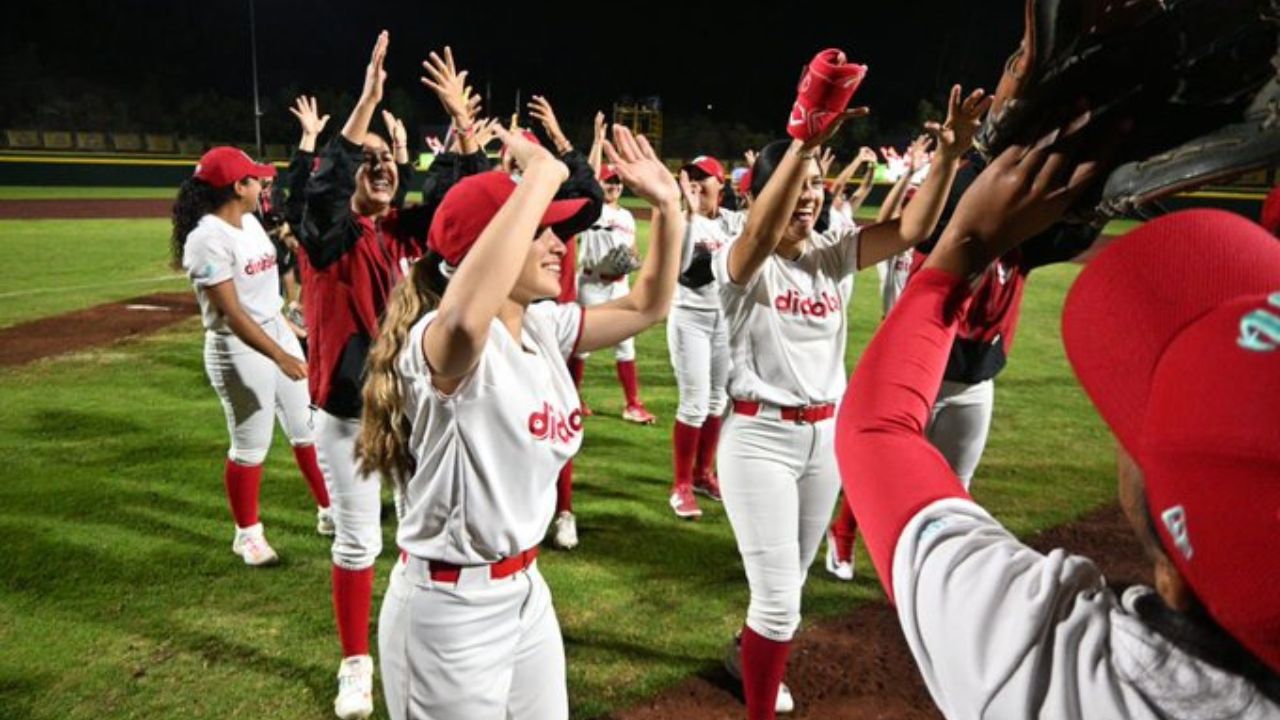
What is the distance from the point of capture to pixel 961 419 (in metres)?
4.45

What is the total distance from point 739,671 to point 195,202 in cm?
404

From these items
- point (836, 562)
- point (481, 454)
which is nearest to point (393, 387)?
point (481, 454)

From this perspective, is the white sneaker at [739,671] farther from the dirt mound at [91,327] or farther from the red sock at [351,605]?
the dirt mound at [91,327]

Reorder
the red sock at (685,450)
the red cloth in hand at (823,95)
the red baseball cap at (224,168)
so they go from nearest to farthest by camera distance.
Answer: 1. the red cloth in hand at (823,95)
2. the red baseball cap at (224,168)
3. the red sock at (685,450)

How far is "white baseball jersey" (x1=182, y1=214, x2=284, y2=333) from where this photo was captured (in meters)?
4.62

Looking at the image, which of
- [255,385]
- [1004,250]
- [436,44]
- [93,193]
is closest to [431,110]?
[436,44]

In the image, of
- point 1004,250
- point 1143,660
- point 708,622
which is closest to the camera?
point 1143,660

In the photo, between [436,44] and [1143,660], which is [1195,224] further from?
[436,44]

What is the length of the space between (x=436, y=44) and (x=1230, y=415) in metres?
74.1

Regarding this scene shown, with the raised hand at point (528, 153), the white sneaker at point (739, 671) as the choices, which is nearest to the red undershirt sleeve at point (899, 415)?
the raised hand at point (528, 153)

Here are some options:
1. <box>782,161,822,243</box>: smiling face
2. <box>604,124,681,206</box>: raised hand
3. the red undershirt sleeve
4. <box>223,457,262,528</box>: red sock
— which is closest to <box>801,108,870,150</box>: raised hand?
<box>604,124,681,206</box>: raised hand

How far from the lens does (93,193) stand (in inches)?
1173

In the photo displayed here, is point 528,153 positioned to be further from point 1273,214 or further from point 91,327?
point 91,327

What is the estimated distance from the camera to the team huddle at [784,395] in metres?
0.73
